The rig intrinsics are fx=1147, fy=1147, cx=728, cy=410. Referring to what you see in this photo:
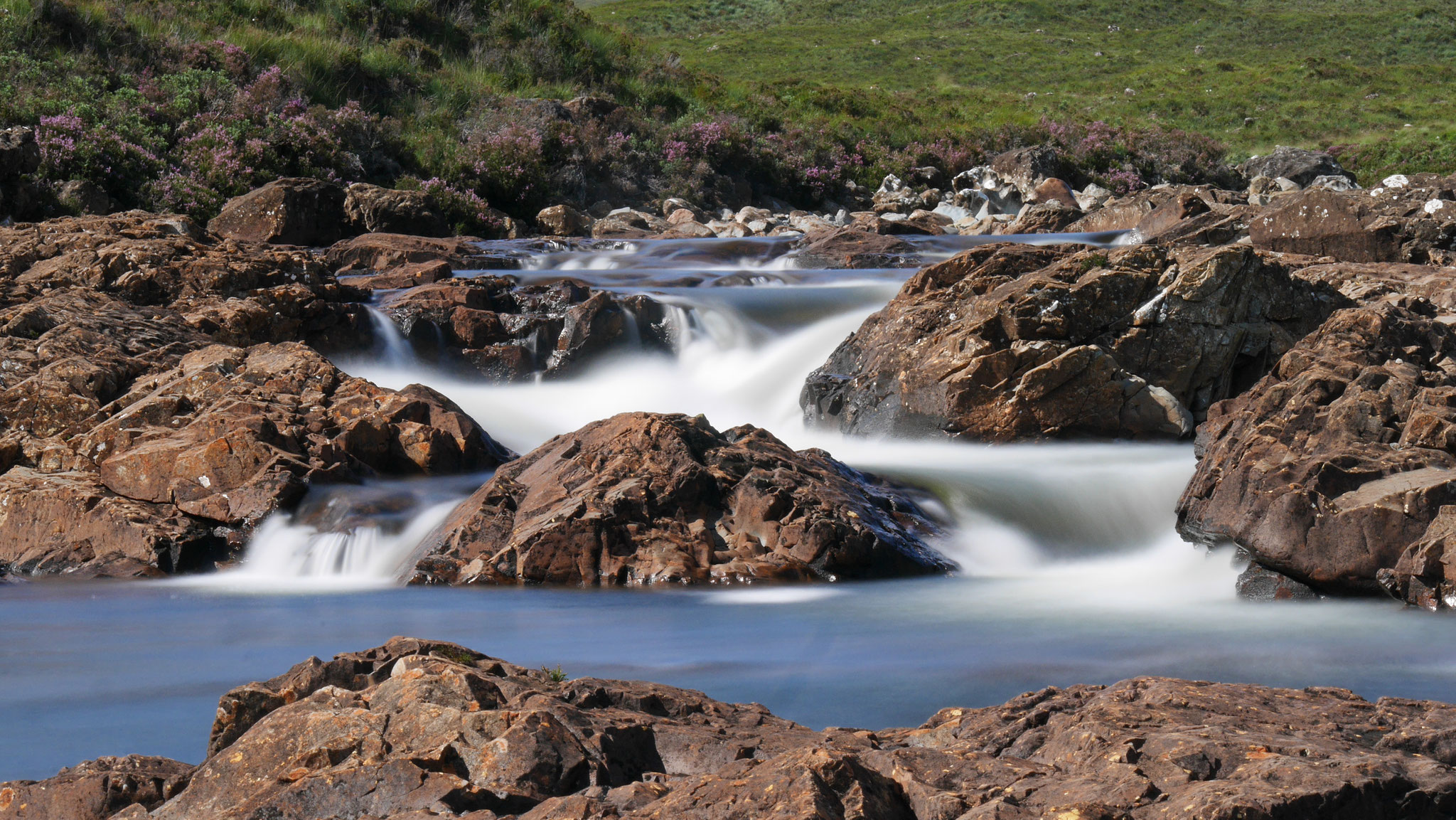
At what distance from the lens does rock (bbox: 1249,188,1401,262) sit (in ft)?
44.5

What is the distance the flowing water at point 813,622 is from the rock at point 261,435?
12.0 inches

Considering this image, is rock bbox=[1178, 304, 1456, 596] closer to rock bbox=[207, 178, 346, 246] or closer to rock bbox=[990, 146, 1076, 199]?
rock bbox=[207, 178, 346, 246]

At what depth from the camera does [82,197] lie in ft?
57.4

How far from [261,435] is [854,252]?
35.7 ft

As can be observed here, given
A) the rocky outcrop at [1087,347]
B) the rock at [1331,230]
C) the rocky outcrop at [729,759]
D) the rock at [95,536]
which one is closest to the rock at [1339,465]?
the rocky outcrop at [1087,347]

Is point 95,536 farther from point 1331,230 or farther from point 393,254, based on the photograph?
point 1331,230

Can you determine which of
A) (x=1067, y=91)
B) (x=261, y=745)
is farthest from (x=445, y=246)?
(x=1067, y=91)

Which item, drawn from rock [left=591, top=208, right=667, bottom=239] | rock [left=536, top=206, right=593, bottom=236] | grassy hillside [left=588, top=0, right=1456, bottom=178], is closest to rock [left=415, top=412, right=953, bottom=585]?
rock [left=591, top=208, right=667, bottom=239]

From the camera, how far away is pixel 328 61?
26.0m

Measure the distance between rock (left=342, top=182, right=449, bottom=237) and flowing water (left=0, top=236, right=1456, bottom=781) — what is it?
36.4 feet

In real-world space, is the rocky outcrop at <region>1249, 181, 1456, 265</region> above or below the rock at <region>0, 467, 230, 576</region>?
above

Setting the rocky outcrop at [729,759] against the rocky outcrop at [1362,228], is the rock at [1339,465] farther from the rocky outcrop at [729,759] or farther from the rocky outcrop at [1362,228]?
the rocky outcrop at [1362,228]

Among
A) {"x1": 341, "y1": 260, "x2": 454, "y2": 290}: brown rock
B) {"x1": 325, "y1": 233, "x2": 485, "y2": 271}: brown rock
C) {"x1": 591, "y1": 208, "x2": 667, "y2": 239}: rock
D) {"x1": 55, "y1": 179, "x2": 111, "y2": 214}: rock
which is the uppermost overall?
{"x1": 591, "y1": 208, "x2": 667, "y2": 239}: rock

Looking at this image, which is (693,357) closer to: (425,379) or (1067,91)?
(425,379)
